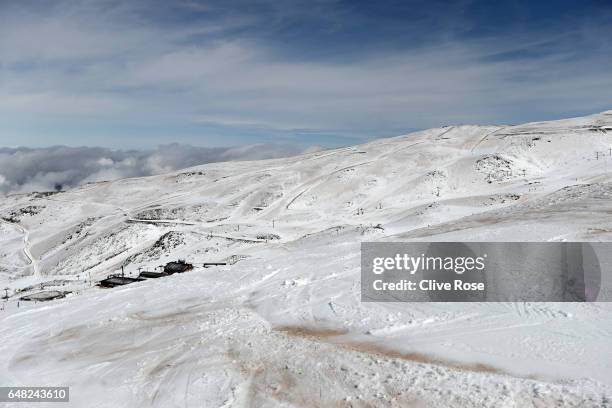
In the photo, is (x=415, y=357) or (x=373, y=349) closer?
(x=415, y=357)

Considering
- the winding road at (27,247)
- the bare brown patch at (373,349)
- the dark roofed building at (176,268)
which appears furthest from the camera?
the winding road at (27,247)

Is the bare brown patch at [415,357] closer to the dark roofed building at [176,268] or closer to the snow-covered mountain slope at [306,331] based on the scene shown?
the snow-covered mountain slope at [306,331]

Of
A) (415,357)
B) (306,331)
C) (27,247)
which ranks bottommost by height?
Answer: (27,247)

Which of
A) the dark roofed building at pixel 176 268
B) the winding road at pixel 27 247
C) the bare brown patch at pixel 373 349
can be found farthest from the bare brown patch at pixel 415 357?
the winding road at pixel 27 247

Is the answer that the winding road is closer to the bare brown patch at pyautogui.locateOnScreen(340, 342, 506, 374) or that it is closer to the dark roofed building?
the dark roofed building

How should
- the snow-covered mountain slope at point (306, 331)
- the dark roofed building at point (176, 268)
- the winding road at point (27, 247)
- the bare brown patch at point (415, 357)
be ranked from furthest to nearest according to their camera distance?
the winding road at point (27, 247) < the dark roofed building at point (176, 268) < the bare brown patch at point (415, 357) < the snow-covered mountain slope at point (306, 331)

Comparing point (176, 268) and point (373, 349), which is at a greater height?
point (373, 349)

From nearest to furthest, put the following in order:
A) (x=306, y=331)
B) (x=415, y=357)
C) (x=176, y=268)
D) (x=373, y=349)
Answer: (x=415, y=357) → (x=373, y=349) → (x=306, y=331) → (x=176, y=268)

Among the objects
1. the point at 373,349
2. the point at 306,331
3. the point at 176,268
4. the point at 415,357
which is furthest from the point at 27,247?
the point at 415,357

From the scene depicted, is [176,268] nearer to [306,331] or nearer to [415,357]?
[306,331]

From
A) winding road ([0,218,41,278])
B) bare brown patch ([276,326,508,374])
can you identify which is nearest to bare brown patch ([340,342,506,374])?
bare brown patch ([276,326,508,374])

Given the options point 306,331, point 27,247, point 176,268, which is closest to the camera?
point 306,331

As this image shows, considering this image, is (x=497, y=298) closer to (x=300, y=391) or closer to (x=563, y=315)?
(x=563, y=315)
